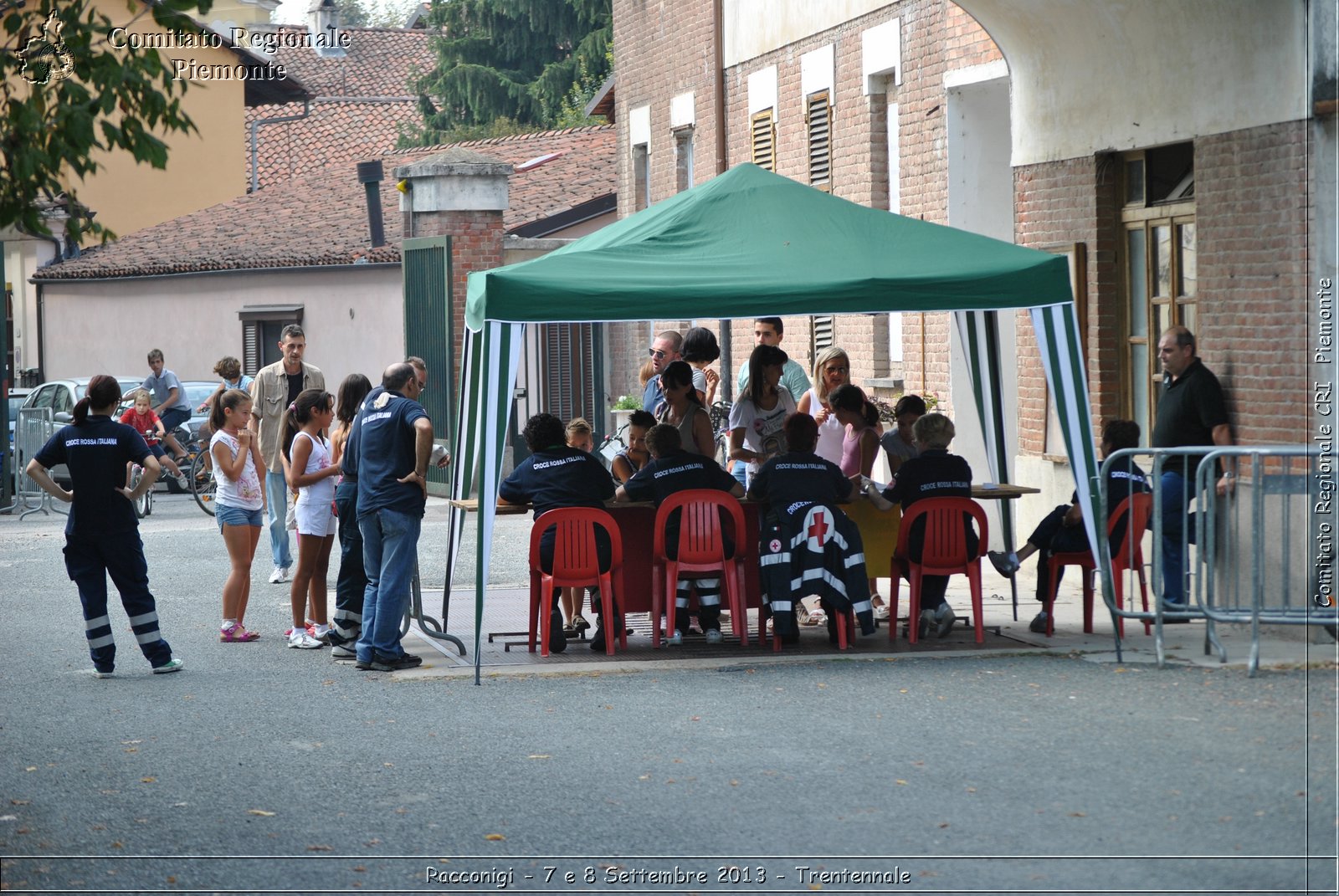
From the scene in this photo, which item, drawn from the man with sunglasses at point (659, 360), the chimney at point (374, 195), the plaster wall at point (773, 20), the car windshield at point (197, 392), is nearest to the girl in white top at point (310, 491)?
the man with sunglasses at point (659, 360)

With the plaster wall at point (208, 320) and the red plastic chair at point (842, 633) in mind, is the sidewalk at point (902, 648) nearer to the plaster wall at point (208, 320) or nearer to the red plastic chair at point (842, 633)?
the red plastic chair at point (842, 633)

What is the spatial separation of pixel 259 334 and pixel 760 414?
2461 centimetres

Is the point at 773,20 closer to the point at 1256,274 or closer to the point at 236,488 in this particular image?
the point at 1256,274

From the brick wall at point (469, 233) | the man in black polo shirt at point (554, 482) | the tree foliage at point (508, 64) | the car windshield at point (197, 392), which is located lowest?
the man in black polo shirt at point (554, 482)

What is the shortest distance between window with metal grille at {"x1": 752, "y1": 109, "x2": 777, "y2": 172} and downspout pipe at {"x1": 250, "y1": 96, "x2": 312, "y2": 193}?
24900 millimetres

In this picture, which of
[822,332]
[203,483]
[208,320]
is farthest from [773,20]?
[208,320]

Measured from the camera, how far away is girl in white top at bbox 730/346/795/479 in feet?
35.6

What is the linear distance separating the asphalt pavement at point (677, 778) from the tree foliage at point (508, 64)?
3790 centimetres

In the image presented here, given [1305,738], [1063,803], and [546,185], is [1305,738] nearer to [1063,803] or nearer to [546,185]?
[1063,803]

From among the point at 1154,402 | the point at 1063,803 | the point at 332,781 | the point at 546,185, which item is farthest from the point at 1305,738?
the point at 546,185

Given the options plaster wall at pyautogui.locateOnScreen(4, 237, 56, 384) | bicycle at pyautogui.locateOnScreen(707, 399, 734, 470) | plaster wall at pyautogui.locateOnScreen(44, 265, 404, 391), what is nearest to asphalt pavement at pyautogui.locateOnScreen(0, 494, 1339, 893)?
Answer: bicycle at pyautogui.locateOnScreen(707, 399, 734, 470)

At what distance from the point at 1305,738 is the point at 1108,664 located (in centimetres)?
190

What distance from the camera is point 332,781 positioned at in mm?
7020

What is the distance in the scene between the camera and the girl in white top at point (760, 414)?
427 inches
